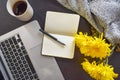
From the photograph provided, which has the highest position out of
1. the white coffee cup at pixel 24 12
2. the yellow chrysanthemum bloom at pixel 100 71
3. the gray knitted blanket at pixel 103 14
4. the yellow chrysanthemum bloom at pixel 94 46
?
the white coffee cup at pixel 24 12

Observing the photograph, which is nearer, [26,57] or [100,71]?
[100,71]

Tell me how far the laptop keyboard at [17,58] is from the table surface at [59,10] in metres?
0.05

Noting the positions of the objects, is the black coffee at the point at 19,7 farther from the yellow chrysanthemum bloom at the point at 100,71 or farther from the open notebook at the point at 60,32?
the yellow chrysanthemum bloom at the point at 100,71

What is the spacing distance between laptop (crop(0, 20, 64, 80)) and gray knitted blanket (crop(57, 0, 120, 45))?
→ 166 millimetres

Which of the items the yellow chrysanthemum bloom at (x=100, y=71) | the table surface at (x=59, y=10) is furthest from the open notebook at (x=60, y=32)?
the yellow chrysanthemum bloom at (x=100, y=71)

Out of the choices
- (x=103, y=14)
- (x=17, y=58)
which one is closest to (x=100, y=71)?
(x=103, y=14)

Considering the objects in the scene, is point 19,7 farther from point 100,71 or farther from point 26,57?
point 100,71

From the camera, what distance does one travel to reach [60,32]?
35.3 inches

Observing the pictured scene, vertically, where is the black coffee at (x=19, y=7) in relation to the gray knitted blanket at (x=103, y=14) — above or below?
above

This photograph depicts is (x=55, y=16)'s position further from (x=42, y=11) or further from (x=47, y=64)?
(x=47, y=64)

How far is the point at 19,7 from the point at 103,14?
11.0 inches

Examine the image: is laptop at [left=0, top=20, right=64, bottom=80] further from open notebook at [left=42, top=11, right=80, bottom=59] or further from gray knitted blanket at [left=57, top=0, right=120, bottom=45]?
→ gray knitted blanket at [left=57, top=0, right=120, bottom=45]

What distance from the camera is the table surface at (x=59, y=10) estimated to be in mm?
888

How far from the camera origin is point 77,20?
885 millimetres
